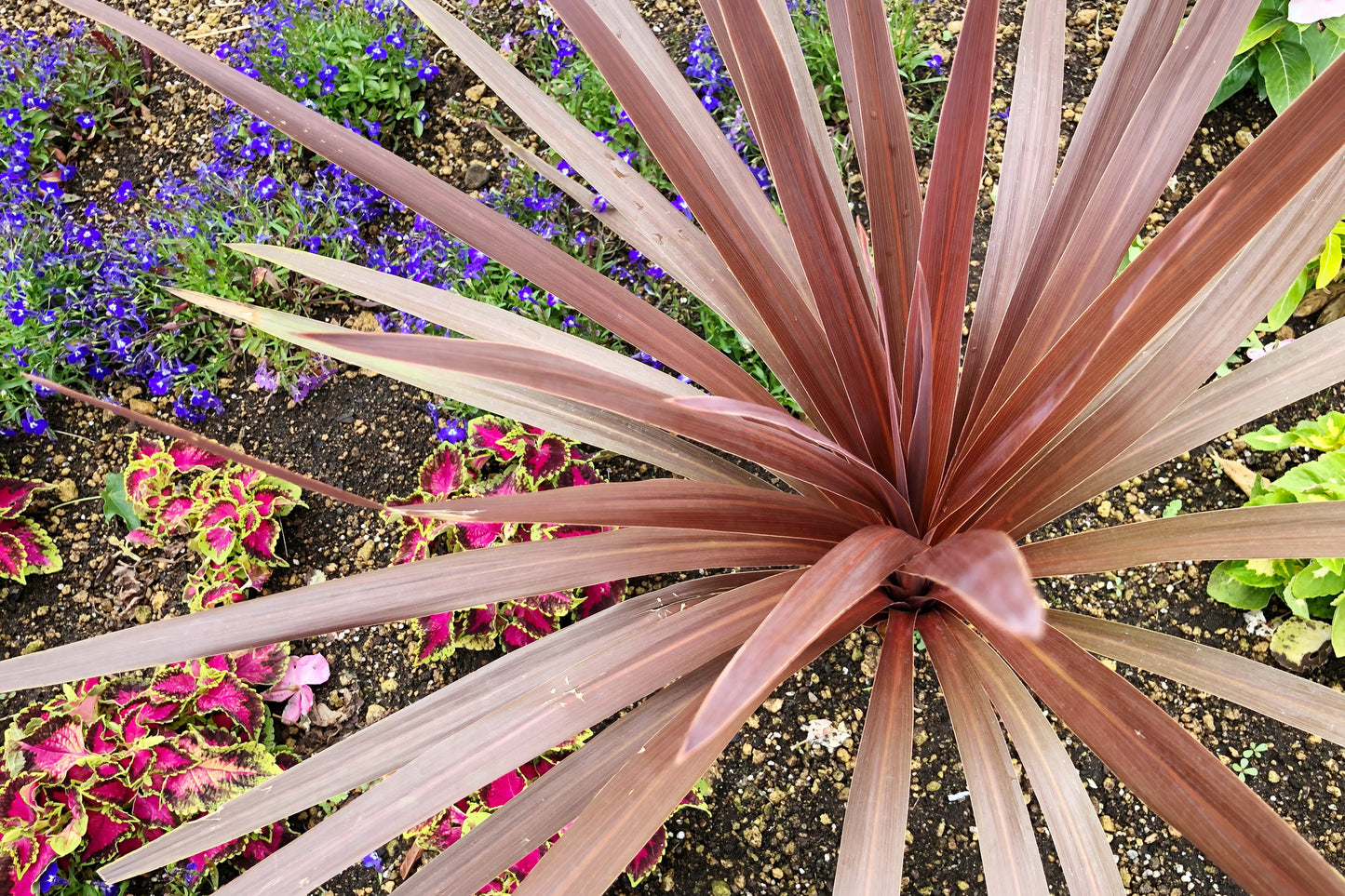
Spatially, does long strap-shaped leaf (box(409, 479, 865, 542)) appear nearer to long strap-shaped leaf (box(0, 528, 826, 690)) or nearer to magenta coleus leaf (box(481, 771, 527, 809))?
long strap-shaped leaf (box(0, 528, 826, 690))

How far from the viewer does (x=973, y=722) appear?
1.04 m

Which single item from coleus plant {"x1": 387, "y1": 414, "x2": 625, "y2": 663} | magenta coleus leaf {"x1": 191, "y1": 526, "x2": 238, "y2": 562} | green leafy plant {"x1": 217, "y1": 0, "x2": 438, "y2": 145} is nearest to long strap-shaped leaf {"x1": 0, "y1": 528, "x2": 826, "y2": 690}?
coleus plant {"x1": 387, "y1": 414, "x2": 625, "y2": 663}

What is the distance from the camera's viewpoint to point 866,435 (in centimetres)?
115

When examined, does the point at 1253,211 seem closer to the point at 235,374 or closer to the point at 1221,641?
the point at 1221,641

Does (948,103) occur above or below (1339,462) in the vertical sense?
below

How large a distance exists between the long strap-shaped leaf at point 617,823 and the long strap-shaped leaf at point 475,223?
0.38m

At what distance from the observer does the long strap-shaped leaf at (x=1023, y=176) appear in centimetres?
121

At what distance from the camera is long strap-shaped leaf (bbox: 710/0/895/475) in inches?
38.3

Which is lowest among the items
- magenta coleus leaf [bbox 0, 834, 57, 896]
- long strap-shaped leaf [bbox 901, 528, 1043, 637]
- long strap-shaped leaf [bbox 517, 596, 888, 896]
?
magenta coleus leaf [bbox 0, 834, 57, 896]

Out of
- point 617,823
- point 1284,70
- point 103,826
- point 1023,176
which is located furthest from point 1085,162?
point 103,826

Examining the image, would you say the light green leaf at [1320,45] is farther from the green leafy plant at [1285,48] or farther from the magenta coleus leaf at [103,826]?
the magenta coleus leaf at [103,826]

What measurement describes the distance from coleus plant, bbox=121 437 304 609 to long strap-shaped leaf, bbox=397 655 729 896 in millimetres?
971

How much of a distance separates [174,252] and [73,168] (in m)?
0.53

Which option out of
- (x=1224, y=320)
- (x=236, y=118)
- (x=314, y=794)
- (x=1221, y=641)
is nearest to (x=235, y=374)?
(x=236, y=118)
